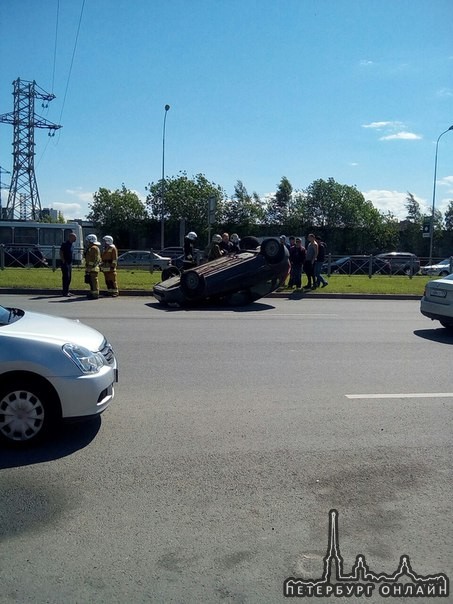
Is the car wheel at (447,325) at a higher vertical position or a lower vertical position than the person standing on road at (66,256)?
lower

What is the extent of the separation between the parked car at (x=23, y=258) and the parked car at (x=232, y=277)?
1341 centimetres

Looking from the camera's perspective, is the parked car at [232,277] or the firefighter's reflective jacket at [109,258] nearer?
the parked car at [232,277]

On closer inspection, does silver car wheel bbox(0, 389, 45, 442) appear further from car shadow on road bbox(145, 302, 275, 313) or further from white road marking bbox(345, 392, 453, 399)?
car shadow on road bbox(145, 302, 275, 313)

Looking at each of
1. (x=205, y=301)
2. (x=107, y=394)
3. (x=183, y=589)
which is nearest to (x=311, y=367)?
(x=107, y=394)

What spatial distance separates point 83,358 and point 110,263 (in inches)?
477

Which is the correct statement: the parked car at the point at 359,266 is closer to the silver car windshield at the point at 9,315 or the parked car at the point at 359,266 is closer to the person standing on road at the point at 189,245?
the person standing on road at the point at 189,245

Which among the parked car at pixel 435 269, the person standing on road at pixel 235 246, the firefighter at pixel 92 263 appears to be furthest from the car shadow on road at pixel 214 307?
the parked car at pixel 435 269

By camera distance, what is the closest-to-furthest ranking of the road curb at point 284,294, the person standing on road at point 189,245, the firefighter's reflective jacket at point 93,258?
the firefighter's reflective jacket at point 93,258 → the person standing on road at point 189,245 → the road curb at point 284,294

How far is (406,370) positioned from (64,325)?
15.7 feet

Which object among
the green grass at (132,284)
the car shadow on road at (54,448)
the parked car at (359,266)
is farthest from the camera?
the parked car at (359,266)

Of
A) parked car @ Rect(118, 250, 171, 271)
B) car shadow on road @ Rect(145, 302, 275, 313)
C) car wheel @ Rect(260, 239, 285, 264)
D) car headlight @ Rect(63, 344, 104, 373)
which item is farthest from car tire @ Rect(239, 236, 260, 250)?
parked car @ Rect(118, 250, 171, 271)

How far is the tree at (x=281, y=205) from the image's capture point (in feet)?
197

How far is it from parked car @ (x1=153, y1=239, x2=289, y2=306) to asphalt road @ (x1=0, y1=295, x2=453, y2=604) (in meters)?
6.22

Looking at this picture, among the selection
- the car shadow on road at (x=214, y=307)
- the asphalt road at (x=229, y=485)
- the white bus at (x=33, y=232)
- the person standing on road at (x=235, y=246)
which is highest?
the white bus at (x=33, y=232)
